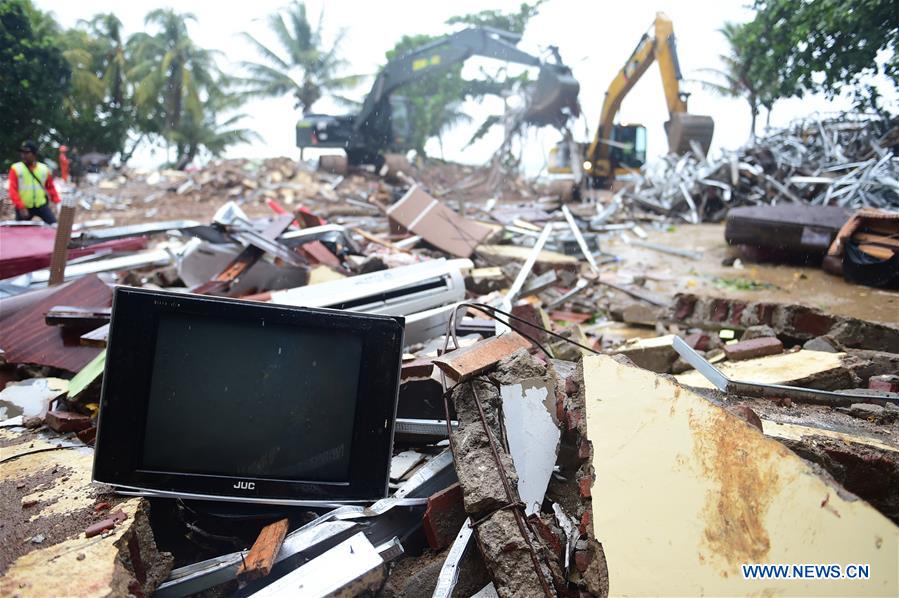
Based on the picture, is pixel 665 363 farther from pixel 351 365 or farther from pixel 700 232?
pixel 700 232

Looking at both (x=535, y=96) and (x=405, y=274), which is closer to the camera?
(x=405, y=274)

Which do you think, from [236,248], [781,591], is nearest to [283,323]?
[781,591]

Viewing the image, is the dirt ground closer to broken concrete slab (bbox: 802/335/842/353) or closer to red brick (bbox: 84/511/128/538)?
broken concrete slab (bbox: 802/335/842/353)

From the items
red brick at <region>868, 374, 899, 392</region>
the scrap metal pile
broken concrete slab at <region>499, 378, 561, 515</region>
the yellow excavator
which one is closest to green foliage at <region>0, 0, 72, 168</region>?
the yellow excavator

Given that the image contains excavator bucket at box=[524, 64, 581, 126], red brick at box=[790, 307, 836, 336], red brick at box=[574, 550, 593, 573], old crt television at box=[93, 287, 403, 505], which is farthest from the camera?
excavator bucket at box=[524, 64, 581, 126]

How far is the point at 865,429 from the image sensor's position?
203cm

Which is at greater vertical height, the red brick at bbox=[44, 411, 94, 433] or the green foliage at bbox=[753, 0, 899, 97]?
the green foliage at bbox=[753, 0, 899, 97]

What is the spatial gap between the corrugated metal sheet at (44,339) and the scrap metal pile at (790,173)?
9.71 metres

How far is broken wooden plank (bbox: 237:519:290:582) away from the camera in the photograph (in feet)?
5.22

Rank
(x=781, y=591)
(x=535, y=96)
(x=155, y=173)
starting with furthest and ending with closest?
(x=155, y=173)
(x=535, y=96)
(x=781, y=591)

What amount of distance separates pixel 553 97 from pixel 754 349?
9330 mm

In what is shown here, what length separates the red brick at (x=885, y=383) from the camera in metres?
2.53

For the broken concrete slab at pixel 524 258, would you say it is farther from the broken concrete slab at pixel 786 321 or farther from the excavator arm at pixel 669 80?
the excavator arm at pixel 669 80

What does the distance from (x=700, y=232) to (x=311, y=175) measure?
964cm
